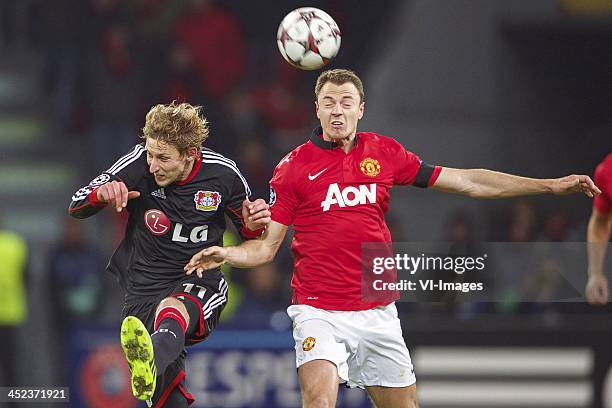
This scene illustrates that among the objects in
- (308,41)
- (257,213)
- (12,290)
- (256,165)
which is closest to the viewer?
(257,213)

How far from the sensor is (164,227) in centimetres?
568

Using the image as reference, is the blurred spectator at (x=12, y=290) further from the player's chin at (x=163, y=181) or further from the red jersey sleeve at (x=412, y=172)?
the red jersey sleeve at (x=412, y=172)

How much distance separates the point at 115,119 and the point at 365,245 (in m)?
5.01

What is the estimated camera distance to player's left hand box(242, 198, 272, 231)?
5387mm

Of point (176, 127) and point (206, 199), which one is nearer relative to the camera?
point (176, 127)

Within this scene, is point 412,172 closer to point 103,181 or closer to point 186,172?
point 186,172

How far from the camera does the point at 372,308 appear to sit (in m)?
5.50

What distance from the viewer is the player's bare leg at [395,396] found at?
5.47m

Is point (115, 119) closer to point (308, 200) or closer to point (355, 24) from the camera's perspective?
point (355, 24)

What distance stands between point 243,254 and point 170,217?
19.8 inches

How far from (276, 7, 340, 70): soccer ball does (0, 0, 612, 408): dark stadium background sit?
108 inches

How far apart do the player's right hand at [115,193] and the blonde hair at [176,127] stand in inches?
13.1

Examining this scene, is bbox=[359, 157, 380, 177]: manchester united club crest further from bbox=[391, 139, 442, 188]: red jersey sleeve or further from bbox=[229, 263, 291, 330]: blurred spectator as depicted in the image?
bbox=[229, 263, 291, 330]: blurred spectator

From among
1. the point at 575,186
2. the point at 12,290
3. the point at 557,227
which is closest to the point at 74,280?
the point at 12,290
